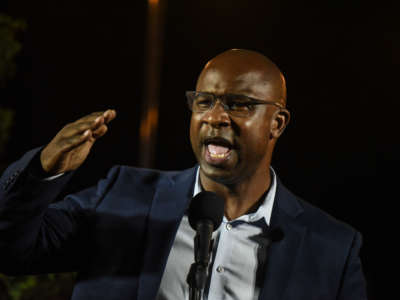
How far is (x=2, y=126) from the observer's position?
4.16m

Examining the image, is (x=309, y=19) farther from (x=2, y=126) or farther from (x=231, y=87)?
(x=2, y=126)

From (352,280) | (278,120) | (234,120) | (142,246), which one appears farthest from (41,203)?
(352,280)

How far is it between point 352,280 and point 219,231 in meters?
0.70

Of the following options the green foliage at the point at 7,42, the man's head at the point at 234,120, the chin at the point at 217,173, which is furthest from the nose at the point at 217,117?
the green foliage at the point at 7,42

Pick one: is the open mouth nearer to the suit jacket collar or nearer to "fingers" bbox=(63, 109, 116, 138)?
the suit jacket collar

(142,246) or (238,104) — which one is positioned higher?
(238,104)

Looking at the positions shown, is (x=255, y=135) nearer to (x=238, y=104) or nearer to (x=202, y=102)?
(x=238, y=104)

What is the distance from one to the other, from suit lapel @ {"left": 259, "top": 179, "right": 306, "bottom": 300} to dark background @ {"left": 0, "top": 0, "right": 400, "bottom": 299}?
192 centimetres

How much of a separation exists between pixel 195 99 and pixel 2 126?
2.67m

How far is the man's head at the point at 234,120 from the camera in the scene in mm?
2111

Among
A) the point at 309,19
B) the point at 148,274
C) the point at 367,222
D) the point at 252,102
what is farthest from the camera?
the point at 309,19

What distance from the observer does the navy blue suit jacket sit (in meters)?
2.02

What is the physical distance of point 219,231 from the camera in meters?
2.20

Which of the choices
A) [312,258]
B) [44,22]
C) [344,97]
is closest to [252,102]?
[312,258]
